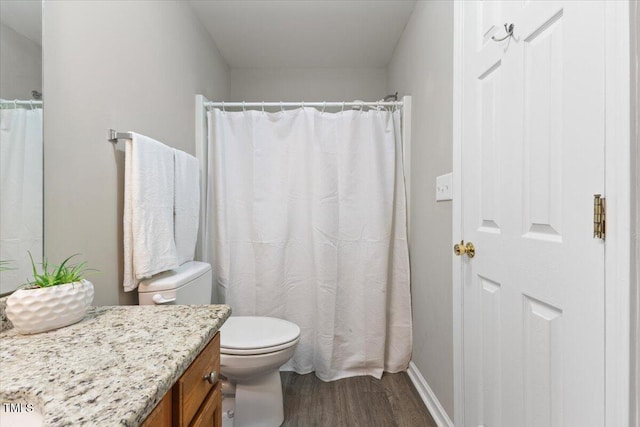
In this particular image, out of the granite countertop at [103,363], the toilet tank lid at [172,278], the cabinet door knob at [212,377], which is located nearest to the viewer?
the granite countertop at [103,363]

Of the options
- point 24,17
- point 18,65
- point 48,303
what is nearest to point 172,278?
point 48,303

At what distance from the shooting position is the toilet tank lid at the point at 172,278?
1293 mm

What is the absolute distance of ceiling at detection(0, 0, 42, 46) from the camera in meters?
0.81

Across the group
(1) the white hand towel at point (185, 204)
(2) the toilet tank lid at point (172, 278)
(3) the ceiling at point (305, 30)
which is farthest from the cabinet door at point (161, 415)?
(3) the ceiling at point (305, 30)

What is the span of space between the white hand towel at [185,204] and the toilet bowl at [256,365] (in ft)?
1.54

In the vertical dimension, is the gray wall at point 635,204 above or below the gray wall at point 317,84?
below

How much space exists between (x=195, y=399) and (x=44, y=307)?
1.37ft

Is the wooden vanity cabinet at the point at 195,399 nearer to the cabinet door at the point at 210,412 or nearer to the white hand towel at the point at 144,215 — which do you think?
the cabinet door at the point at 210,412

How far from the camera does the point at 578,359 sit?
2.35ft

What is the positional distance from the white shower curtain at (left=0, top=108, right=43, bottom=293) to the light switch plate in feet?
4.80

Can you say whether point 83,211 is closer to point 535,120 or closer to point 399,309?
point 535,120

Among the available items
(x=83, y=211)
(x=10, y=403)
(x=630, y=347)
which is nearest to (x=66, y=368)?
(x=10, y=403)

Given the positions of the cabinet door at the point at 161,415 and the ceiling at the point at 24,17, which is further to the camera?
the ceiling at the point at 24,17

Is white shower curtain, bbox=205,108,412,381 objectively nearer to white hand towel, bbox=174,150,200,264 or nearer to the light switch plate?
white hand towel, bbox=174,150,200,264
